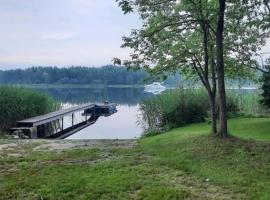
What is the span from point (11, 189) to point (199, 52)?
528 cm

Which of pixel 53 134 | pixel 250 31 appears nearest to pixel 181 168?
pixel 250 31

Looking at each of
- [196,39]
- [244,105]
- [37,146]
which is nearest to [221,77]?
[196,39]

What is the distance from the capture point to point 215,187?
5008mm

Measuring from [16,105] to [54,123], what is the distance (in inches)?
158

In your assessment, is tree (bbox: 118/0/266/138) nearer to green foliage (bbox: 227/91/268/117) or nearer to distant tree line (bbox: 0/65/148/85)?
green foliage (bbox: 227/91/268/117)

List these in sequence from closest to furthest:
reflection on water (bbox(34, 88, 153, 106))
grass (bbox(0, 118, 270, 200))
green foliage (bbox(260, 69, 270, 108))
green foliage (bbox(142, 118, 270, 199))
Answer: grass (bbox(0, 118, 270, 200)) → green foliage (bbox(142, 118, 270, 199)) → green foliage (bbox(260, 69, 270, 108)) → reflection on water (bbox(34, 88, 153, 106))

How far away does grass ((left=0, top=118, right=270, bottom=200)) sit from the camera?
16.0ft

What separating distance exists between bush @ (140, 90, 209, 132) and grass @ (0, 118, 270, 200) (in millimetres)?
5692

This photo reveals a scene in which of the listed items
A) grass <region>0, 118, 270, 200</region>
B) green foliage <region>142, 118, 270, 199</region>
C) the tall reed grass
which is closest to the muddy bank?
grass <region>0, 118, 270, 200</region>

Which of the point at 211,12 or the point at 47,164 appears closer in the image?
the point at 47,164

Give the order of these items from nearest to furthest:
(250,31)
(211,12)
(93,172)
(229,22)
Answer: (93,172) < (211,12) < (229,22) < (250,31)

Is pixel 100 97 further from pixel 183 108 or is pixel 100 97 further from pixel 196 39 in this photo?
pixel 196 39

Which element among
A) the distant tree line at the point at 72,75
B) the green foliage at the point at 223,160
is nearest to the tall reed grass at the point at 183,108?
the green foliage at the point at 223,160

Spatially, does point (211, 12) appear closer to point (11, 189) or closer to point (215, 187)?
point (215, 187)
